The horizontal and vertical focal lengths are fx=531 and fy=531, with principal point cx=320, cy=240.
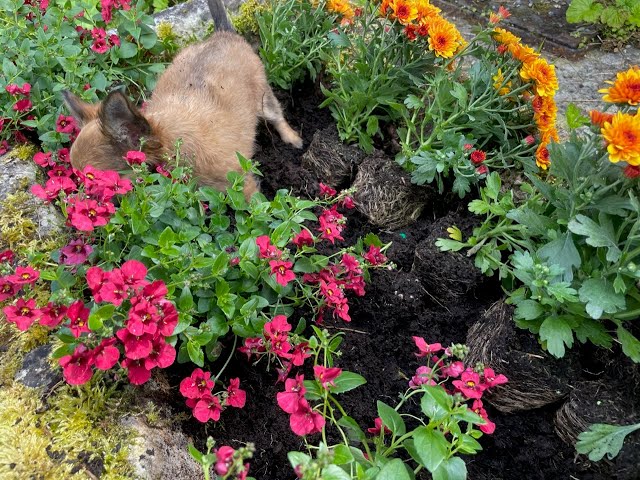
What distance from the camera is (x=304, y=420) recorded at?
146 cm

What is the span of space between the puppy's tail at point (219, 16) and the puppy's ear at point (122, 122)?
141 centimetres

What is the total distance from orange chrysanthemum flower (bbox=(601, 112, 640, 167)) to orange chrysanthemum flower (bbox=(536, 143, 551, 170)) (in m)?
0.76

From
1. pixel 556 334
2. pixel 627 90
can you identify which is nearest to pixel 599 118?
pixel 627 90

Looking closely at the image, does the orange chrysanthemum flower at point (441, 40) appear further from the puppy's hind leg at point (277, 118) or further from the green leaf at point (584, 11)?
the green leaf at point (584, 11)

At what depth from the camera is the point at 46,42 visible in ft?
9.57

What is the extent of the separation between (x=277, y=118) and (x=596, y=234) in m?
2.30

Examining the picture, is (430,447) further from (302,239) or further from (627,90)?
(627,90)

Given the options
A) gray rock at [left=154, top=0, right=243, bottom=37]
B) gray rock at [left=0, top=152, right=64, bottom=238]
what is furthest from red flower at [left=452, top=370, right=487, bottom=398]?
gray rock at [left=154, top=0, right=243, bottom=37]

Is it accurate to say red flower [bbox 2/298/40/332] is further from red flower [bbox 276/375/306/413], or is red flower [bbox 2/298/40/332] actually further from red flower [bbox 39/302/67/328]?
red flower [bbox 276/375/306/413]

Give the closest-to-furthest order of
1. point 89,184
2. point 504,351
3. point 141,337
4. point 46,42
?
point 141,337 → point 89,184 → point 504,351 → point 46,42

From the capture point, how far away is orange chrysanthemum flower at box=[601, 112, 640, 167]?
151 centimetres

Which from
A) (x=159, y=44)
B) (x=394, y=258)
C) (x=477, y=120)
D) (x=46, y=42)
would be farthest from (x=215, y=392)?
(x=159, y=44)

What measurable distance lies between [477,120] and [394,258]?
2.62 ft

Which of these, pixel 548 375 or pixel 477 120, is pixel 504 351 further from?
pixel 477 120
